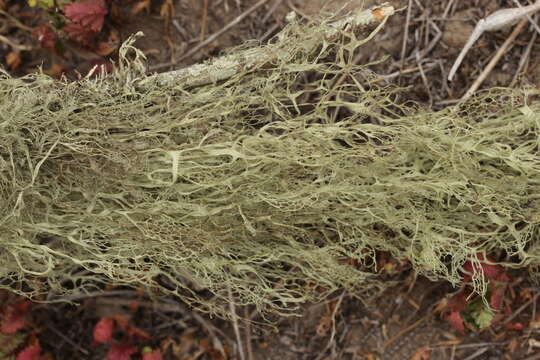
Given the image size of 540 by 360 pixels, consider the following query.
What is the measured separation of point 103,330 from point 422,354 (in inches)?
35.4

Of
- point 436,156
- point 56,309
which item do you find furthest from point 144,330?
point 436,156

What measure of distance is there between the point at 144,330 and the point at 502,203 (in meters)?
1.04

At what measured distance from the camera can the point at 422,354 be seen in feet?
4.91

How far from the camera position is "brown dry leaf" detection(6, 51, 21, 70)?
1516 mm

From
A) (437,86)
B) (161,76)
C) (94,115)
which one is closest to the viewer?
(94,115)

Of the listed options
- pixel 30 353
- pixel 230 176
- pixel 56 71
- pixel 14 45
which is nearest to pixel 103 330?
pixel 30 353

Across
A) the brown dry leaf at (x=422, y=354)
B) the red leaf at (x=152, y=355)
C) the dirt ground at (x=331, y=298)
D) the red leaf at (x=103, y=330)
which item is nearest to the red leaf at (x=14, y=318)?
the dirt ground at (x=331, y=298)

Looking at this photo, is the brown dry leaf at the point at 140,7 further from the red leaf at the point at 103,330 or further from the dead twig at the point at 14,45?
the red leaf at the point at 103,330

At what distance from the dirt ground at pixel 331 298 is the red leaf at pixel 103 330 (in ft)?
0.22

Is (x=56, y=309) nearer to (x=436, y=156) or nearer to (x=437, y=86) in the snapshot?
(x=436, y=156)

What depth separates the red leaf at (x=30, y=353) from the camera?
1455mm

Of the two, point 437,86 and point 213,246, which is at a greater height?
point 437,86

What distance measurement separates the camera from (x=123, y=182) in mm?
1207

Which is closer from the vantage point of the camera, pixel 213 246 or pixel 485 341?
pixel 213 246
